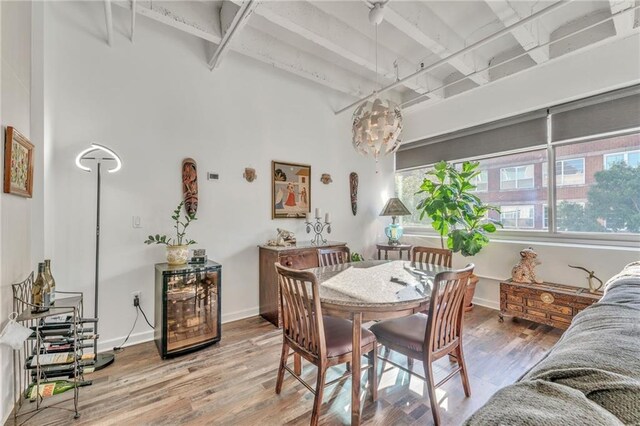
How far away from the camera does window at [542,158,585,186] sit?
3133 millimetres

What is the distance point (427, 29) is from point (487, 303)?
342 cm

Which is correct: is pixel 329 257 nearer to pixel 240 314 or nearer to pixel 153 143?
pixel 240 314

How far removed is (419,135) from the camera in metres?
4.56

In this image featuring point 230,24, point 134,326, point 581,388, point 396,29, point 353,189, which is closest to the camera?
point 581,388

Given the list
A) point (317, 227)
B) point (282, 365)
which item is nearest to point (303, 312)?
point (282, 365)

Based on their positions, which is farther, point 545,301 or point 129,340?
point 545,301

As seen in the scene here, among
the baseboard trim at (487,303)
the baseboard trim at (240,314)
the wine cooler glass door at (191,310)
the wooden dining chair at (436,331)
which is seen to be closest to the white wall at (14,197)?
the wine cooler glass door at (191,310)

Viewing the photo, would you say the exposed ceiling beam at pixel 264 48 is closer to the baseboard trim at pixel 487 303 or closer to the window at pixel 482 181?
the window at pixel 482 181

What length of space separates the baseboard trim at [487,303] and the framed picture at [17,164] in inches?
189

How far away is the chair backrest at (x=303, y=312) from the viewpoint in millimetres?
1587

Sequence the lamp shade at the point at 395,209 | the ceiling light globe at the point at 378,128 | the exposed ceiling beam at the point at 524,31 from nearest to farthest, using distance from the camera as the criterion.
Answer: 1. the ceiling light globe at the point at 378,128
2. the exposed ceiling beam at the point at 524,31
3. the lamp shade at the point at 395,209

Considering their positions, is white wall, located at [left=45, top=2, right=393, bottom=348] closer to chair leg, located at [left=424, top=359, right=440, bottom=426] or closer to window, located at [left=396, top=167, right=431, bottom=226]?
window, located at [left=396, top=167, right=431, bottom=226]

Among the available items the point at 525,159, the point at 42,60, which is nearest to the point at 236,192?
the point at 42,60

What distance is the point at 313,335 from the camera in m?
1.66
